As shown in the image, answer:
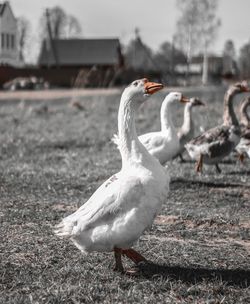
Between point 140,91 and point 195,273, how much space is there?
167 centimetres

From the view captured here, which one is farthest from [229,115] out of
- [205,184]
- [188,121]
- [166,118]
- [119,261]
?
[119,261]

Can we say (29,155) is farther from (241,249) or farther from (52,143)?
(241,249)

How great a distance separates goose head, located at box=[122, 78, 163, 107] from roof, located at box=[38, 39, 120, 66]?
2661 inches

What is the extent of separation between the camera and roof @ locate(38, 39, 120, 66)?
73438mm

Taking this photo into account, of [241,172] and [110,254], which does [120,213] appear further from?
[241,172]

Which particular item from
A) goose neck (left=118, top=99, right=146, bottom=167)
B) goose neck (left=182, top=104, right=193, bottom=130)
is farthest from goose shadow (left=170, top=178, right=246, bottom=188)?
goose neck (left=118, top=99, right=146, bottom=167)

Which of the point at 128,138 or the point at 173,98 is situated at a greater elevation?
the point at 128,138

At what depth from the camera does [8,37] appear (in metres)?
71.3

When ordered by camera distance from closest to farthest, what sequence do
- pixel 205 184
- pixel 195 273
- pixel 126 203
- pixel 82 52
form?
pixel 126 203 < pixel 195 273 < pixel 205 184 < pixel 82 52

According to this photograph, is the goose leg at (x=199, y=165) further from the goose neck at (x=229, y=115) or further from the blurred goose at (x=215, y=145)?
the goose neck at (x=229, y=115)

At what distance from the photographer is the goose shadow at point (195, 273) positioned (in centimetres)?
491

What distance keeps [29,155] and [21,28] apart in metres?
104

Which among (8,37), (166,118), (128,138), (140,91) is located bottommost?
(8,37)

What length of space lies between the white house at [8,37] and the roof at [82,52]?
380 centimetres
